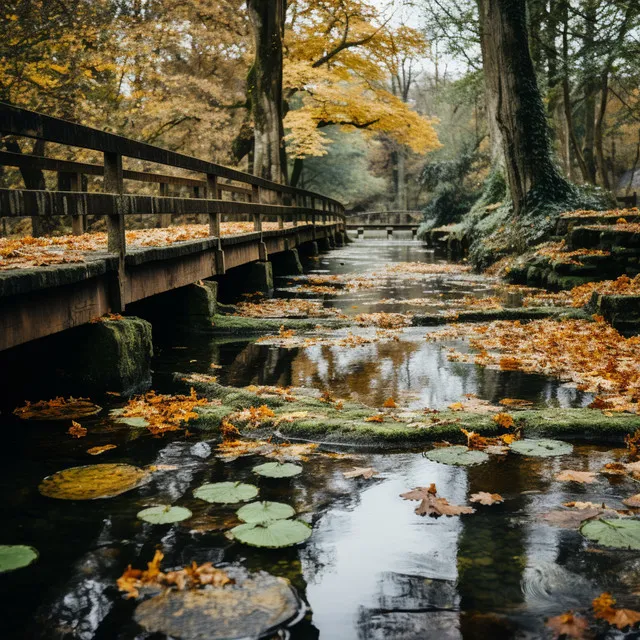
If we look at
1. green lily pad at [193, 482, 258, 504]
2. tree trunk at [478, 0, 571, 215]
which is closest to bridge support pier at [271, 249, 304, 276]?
tree trunk at [478, 0, 571, 215]

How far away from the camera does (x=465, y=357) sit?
6.02 m

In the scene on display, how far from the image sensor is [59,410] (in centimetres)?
430

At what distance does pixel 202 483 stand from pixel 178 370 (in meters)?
2.61

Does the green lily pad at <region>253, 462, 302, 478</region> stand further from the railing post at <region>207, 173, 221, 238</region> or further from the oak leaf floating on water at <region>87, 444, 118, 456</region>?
the railing post at <region>207, 173, 221, 238</region>

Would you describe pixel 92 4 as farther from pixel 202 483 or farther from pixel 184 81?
pixel 202 483

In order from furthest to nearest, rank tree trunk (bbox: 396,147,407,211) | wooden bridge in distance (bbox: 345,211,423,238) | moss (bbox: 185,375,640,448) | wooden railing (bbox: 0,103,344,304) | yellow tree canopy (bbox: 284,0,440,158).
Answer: tree trunk (bbox: 396,147,407,211), wooden bridge in distance (bbox: 345,211,423,238), yellow tree canopy (bbox: 284,0,440,158), moss (bbox: 185,375,640,448), wooden railing (bbox: 0,103,344,304)

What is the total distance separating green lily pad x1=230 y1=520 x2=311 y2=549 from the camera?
8.26 feet

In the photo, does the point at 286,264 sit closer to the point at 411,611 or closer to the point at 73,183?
the point at 73,183

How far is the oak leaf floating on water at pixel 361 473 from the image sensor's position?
3231 millimetres

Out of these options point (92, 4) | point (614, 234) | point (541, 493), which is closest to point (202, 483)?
point (541, 493)

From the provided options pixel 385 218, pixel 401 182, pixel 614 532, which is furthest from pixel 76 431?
pixel 385 218

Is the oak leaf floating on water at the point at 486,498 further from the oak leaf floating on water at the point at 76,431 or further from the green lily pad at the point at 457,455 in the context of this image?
the oak leaf floating on water at the point at 76,431

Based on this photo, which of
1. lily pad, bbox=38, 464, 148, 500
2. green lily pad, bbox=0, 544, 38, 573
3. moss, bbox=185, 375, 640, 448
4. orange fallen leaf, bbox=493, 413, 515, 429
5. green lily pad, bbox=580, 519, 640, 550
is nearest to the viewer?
green lily pad, bbox=0, 544, 38, 573

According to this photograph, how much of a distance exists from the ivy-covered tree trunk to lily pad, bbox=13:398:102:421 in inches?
554
